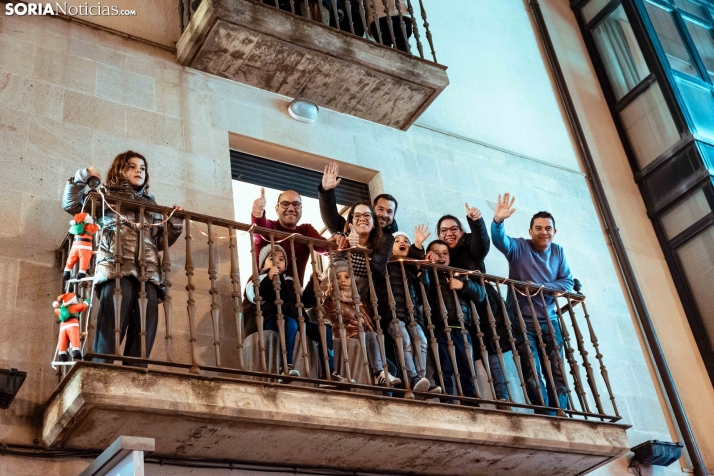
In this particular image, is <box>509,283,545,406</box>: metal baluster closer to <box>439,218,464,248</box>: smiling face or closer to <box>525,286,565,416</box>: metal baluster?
<box>525,286,565,416</box>: metal baluster

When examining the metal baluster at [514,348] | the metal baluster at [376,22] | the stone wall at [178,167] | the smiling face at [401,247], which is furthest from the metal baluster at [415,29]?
the metal baluster at [514,348]

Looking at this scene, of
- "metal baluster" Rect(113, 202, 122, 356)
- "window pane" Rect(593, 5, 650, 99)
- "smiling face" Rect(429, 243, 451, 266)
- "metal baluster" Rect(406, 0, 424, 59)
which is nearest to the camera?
"metal baluster" Rect(113, 202, 122, 356)

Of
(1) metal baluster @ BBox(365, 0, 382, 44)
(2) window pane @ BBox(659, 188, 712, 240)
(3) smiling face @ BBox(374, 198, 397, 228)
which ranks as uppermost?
(1) metal baluster @ BBox(365, 0, 382, 44)

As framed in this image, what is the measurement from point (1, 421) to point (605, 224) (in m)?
6.95

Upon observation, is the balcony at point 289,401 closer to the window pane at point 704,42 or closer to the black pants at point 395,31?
the black pants at point 395,31

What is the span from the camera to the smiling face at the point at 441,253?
25.6ft

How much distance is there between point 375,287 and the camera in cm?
736

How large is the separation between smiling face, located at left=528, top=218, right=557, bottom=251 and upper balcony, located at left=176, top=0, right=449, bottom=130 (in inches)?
69.2

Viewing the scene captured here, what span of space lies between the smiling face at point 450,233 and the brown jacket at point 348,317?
126 centimetres

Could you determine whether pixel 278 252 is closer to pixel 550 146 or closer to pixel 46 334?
pixel 46 334

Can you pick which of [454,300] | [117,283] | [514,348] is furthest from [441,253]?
[117,283]

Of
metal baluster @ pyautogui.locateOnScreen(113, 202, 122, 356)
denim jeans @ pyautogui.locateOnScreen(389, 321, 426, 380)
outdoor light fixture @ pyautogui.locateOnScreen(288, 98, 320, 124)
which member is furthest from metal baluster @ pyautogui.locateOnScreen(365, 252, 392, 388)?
outdoor light fixture @ pyautogui.locateOnScreen(288, 98, 320, 124)

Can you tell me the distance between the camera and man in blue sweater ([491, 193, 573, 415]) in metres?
7.86

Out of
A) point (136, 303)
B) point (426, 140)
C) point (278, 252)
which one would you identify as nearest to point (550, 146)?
point (426, 140)
